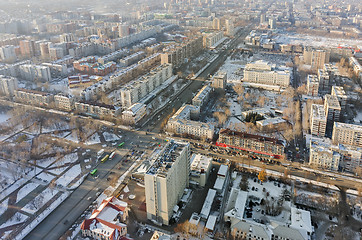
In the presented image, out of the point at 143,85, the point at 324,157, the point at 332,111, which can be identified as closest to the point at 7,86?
the point at 143,85

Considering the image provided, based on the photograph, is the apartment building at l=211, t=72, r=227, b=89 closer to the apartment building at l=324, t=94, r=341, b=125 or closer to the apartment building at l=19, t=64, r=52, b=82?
the apartment building at l=324, t=94, r=341, b=125

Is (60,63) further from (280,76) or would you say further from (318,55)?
(318,55)

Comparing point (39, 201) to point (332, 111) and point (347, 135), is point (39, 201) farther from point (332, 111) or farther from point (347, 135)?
point (332, 111)

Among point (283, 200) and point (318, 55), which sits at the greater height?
point (318, 55)

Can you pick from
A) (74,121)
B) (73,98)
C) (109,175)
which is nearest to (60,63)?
(73,98)

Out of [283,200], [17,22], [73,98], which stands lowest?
[283,200]

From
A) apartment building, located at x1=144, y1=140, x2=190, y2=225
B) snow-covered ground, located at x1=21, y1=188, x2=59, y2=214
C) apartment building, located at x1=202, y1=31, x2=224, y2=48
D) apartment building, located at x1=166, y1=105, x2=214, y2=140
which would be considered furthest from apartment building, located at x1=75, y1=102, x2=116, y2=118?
apartment building, located at x1=202, y1=31, x2=224, y2=48

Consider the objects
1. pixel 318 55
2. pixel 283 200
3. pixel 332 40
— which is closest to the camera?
pixel 283 200

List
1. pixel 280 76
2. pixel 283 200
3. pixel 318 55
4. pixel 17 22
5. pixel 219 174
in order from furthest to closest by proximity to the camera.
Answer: pixel 17 22
pixel 318 55
pixel 280 76
pixel 219 174
pixel 283 200
